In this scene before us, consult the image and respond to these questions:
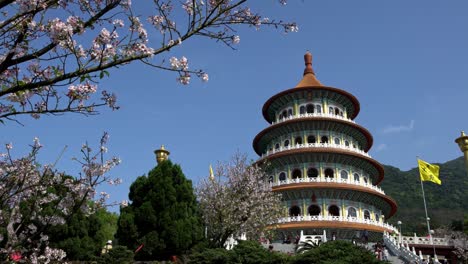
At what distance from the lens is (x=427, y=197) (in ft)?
333

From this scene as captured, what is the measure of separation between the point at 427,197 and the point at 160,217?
299ft

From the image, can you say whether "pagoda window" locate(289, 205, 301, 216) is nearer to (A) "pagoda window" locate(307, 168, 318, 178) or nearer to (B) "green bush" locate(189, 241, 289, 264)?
(A) "pagoda window" locate(307, 168, 318, 178)

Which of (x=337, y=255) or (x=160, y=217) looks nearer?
(x=337, y=255)

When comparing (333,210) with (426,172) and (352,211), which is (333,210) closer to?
(352,211)

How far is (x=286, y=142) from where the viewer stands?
45.3 m

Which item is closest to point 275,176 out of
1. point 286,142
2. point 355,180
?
point 286,142

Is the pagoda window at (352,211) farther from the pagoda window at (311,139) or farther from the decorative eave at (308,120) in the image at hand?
the decorative eave at (308,120)

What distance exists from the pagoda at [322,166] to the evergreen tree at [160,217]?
13.0 meters

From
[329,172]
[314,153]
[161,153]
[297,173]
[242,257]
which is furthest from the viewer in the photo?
[161,153]

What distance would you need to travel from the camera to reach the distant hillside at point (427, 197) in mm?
88000

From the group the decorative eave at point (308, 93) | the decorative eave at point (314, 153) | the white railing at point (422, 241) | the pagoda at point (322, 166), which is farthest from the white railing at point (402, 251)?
the decorative eave at point (308, 93)

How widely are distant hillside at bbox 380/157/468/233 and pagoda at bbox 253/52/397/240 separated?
37.8m

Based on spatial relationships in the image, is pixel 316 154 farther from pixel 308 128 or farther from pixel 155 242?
pixel 155 242

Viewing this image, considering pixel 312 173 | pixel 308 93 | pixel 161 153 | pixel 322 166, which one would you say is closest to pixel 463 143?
pixel 322 166
